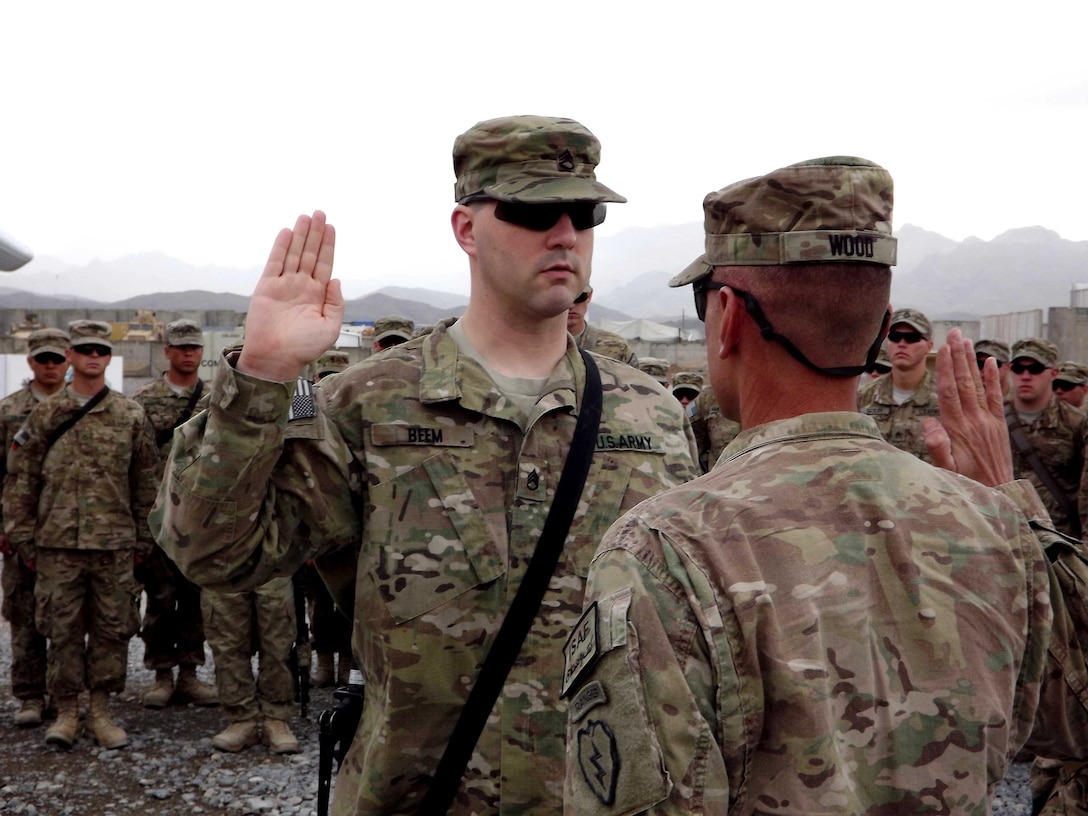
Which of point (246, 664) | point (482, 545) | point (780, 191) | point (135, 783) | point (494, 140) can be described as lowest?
point (135, 783)

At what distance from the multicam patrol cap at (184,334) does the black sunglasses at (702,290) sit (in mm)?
6079

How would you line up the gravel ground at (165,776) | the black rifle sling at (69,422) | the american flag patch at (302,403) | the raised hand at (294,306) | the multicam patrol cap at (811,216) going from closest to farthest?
the multicam patrol cap at (811,216) → the raised hand at (294,306) → the american flag patch at (302,403) → the gravel ground at (165,776) → the black rifle sling at (69,422)

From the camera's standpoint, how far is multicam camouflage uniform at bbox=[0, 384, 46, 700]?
6.96 m

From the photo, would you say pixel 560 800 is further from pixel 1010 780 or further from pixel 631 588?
pixel 1010 780

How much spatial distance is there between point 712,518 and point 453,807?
1.20 m

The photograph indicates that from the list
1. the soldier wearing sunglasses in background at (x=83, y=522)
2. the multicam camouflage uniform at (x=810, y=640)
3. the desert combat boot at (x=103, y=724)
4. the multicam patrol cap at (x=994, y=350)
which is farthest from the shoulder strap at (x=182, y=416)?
the multicam camouflage uniform at (x=810, y=640)

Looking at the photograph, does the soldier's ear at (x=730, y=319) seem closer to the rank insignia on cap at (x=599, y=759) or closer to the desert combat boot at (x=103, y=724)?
the rank insignia on cap at (x=599, y=759)

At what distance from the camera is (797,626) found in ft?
4.71

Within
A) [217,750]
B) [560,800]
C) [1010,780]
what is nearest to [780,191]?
[560,800]

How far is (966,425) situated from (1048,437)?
6.05 meters

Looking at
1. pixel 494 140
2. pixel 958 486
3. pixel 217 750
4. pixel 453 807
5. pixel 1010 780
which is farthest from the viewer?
pixel 217 750

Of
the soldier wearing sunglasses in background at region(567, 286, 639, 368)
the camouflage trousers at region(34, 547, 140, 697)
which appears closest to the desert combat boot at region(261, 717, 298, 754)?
the camouflage trousers at region(34, 547, 140, 697)

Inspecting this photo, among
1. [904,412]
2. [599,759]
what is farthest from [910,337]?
[599,759]

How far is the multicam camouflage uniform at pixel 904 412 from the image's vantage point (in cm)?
750
